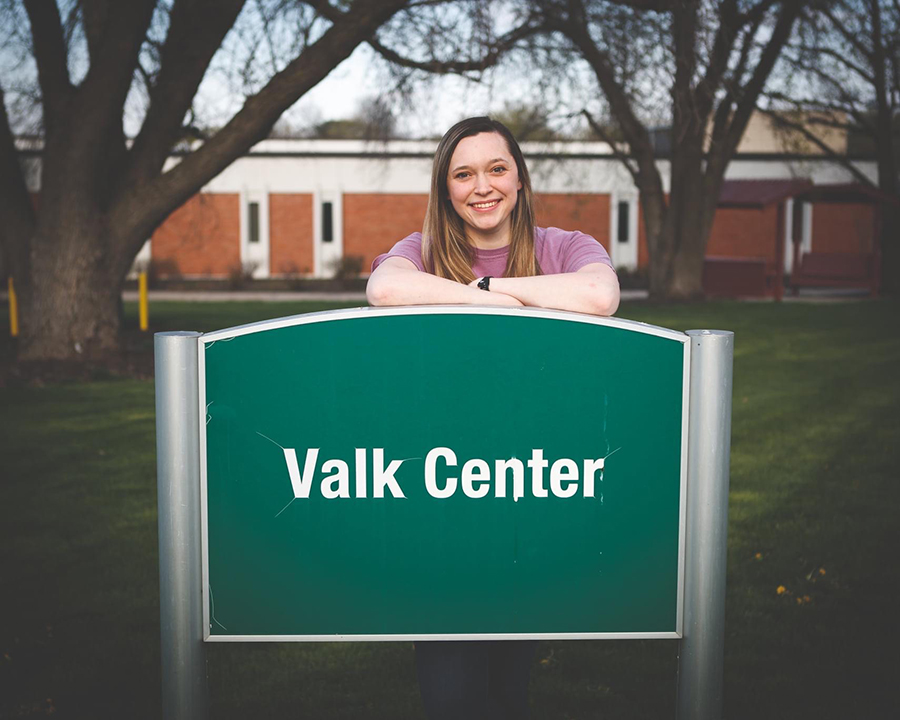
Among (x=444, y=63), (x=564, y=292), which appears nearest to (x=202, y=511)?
(x=564, y=292)

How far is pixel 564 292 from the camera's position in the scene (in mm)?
1939

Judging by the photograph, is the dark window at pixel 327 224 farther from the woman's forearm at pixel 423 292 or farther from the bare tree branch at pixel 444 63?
the woman's forearm at pixel 423 292

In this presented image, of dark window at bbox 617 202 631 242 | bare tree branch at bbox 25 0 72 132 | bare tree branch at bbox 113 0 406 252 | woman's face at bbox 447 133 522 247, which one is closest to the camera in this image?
woman's face at bbox 447 133 522 247

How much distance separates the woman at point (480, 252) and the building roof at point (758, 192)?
2275cm

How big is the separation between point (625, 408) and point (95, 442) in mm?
6394

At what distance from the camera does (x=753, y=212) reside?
34.9m

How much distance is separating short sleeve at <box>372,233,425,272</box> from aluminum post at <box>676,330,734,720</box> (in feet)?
2.57

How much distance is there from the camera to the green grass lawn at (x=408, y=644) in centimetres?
338

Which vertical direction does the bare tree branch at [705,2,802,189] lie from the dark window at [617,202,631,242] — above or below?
above

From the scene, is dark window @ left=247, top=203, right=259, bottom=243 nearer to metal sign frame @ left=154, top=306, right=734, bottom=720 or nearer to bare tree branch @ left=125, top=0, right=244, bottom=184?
bare tree branch @ left=125, top=0, right=244, bottom=184

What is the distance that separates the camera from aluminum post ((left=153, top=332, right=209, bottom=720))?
5.67ft

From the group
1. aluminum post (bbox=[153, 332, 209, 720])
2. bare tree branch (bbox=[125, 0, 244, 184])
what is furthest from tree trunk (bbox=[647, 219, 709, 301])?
aluminum post (bbox=[153, 332, 209, 720])

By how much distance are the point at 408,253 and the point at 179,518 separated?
887 mm

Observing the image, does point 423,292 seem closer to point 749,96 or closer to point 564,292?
point 564,292
